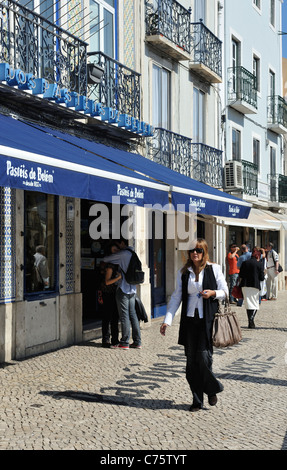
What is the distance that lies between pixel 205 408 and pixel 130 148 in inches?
296

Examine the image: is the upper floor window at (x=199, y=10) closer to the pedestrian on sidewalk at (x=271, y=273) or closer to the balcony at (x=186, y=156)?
the balcony at (x=186, y=156)

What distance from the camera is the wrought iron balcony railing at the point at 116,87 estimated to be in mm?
11742

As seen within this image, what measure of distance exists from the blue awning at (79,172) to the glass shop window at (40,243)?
1.15m

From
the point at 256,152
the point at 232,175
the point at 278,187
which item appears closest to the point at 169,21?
the point at 232,175

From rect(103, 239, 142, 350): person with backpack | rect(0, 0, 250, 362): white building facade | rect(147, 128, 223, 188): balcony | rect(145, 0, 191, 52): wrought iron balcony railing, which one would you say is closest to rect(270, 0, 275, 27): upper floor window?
rect(147, 128, 223, 188): balcony

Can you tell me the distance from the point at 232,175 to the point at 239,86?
3.54 m

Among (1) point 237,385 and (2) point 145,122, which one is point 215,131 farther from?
(1) point 237,385

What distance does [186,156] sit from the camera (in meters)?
16.1

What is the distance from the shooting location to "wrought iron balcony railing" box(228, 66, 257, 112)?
68.0 ft

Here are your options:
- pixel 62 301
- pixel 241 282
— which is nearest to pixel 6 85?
pixel 62 301

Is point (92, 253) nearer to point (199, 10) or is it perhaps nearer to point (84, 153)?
point (84, 153)

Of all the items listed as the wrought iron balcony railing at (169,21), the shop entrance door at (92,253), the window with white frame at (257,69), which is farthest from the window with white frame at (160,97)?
the window with white frame at (257,69)

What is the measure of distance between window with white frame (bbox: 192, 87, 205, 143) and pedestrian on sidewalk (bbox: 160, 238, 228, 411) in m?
11.5

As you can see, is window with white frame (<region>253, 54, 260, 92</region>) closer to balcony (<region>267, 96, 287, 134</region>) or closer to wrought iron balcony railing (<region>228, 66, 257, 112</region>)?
balcony (<region>267, 96, 287, 134</region>)
